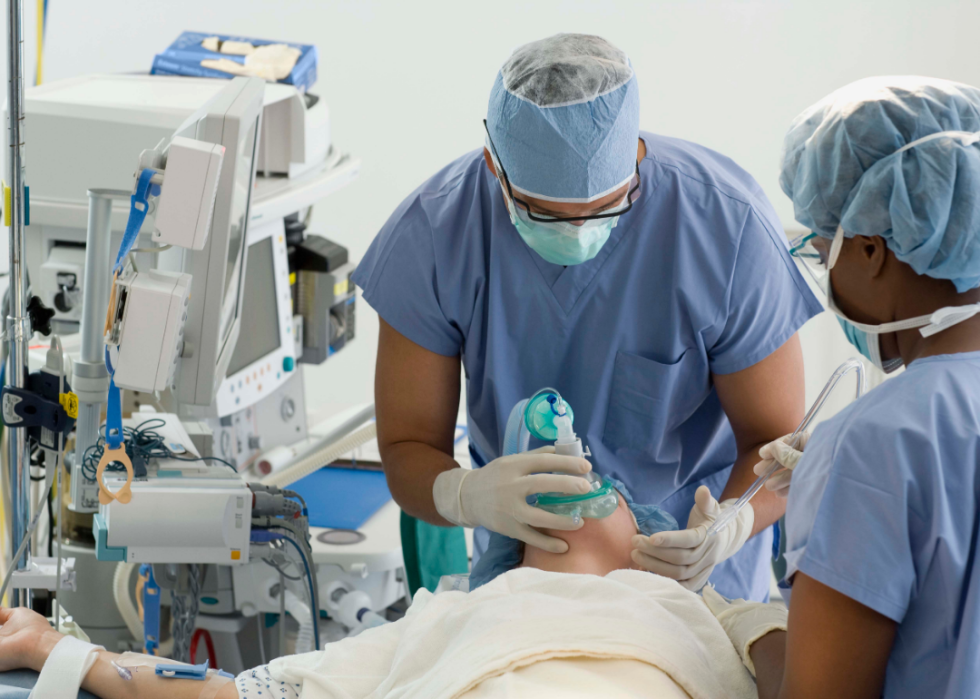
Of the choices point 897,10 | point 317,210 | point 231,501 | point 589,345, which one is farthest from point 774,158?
point 231,501

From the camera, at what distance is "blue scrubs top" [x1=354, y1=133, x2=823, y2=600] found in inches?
57.6

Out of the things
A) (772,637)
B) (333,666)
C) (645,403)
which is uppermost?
(645,403)

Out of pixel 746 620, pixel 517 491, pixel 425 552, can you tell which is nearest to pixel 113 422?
pixel 517 491

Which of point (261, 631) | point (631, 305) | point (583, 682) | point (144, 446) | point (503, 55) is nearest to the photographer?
point (583, 682)

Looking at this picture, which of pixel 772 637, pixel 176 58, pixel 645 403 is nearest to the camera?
pixel 772 637

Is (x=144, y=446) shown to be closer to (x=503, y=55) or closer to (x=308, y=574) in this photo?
(x=308, y=574)

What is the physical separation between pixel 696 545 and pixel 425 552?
67 cm

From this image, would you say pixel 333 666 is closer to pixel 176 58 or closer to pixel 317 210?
pixel 176 58

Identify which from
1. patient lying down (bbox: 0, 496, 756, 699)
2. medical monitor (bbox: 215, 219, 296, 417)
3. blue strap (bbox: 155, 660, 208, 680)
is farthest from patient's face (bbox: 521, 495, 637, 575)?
medical monitor (bbox: 215, 219, 296, 417)

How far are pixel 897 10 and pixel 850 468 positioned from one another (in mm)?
2758

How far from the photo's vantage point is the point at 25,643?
130 centimetres

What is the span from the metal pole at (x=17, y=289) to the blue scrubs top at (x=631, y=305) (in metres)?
0.52

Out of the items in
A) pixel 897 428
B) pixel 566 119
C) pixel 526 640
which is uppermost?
pixel 566 119

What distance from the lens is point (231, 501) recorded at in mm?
→ 1523
